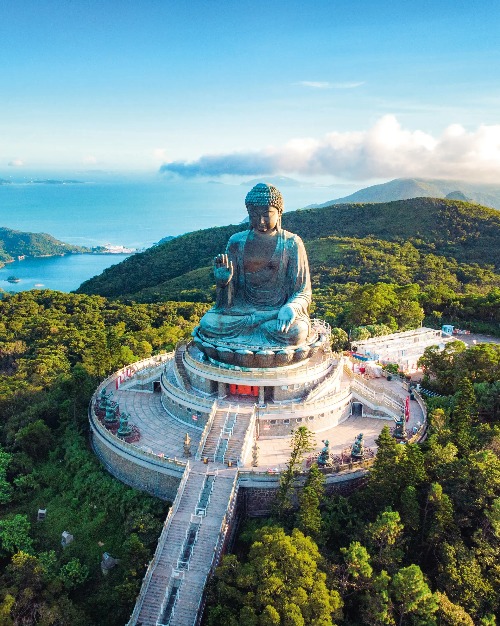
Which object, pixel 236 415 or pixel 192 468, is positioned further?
pixel 236 415

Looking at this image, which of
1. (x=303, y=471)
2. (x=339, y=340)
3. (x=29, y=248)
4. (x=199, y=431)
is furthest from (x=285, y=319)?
(x=29, y=248)

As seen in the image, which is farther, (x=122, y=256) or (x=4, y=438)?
(x=122, y=256)

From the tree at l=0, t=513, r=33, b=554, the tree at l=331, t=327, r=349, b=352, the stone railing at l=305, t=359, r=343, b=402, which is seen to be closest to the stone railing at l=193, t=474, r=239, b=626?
the stone railing at l=305, t=359, r=343, b=402

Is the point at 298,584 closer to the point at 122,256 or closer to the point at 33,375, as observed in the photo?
the point at 33,375

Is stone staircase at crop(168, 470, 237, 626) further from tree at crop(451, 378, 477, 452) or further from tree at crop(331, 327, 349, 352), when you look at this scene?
tree at crop(331, 327, 349, 352)

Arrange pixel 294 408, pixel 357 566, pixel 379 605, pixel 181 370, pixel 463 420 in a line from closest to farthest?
1. pixel 379 605
2. pixel 357 566
3. pixel 463 420
4. pixel 294 408
5. pixel 181 370

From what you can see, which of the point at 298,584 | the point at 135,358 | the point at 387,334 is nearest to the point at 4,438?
the point at 135,358

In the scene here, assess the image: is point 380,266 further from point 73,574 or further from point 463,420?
point 73,574
